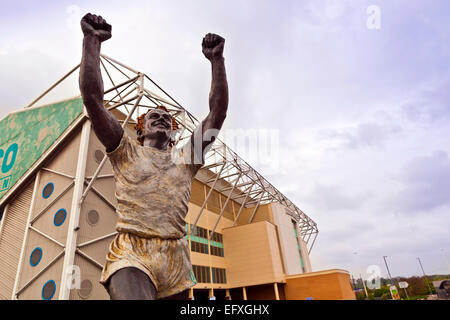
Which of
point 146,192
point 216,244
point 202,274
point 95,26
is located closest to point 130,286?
point 146,192

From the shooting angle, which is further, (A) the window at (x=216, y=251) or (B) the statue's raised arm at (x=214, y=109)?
(A) the window at (x=216, y=251)

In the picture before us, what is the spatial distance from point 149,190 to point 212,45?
111cm

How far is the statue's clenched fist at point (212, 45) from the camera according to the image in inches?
84.7

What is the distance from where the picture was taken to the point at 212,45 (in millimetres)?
2186

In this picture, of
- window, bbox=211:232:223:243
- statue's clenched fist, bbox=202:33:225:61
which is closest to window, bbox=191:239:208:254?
window, bbox=211:232:223:243

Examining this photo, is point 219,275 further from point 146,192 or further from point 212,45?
Result: point 212,45

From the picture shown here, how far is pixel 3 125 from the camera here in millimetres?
15422

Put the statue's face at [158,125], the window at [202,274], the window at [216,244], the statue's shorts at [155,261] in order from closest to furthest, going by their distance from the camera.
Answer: the statue's shorts at [155,261] → the statue's face at [158,125] → the window at [202,274] → the window at [216,244]

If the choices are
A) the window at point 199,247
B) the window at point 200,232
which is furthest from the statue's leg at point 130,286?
the window at point 200,232

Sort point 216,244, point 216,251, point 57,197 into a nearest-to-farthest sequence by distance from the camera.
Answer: point 57,197
point 216,251
point 216,244

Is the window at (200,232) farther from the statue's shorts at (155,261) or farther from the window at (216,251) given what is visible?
the statue's shorts at (155,261)

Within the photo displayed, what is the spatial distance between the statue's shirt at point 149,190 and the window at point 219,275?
76.3 ft

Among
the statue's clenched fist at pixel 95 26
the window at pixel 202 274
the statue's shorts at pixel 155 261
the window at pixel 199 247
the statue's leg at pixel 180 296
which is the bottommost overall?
the statue's leg at pixel 180 296

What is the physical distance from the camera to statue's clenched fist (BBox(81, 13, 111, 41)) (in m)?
1.82
